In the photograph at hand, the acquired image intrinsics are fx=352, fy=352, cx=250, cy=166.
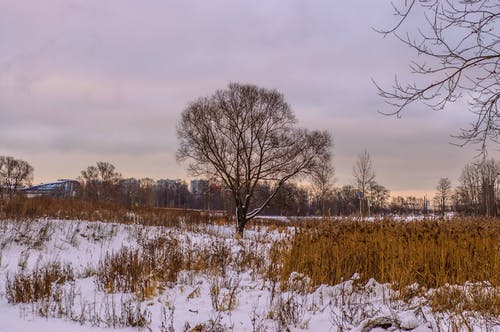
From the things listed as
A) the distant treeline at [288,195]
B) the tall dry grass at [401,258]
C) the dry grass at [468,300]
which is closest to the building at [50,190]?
the distant treeline at [288,195]

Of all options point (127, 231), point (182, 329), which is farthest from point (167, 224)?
point (182, 329)

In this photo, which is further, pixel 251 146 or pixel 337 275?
pixel 251 146

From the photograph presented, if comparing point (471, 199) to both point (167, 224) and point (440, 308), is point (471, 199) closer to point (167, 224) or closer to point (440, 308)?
point (167, 224)

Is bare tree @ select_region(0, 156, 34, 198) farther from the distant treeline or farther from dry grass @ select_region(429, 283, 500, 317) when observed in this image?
dry grass @ select_region(429, 283, 500, 317)

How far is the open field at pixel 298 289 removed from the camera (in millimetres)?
3811

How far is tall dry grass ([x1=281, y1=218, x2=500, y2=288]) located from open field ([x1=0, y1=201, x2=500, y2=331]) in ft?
0.07

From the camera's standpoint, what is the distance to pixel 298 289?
527 centimetres

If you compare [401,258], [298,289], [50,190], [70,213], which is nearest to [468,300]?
[401,258]

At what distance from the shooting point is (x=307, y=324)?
3.81 meters

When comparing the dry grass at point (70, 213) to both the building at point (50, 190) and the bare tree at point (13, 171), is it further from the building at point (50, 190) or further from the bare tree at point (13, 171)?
the bare tree at point (13, 171)

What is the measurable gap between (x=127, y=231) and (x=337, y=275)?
947 centimetres

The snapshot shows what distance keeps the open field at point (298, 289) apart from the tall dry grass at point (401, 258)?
0.07 ft

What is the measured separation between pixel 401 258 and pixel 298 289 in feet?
5.27

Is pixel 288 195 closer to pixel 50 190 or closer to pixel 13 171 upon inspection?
pixel 50 190
